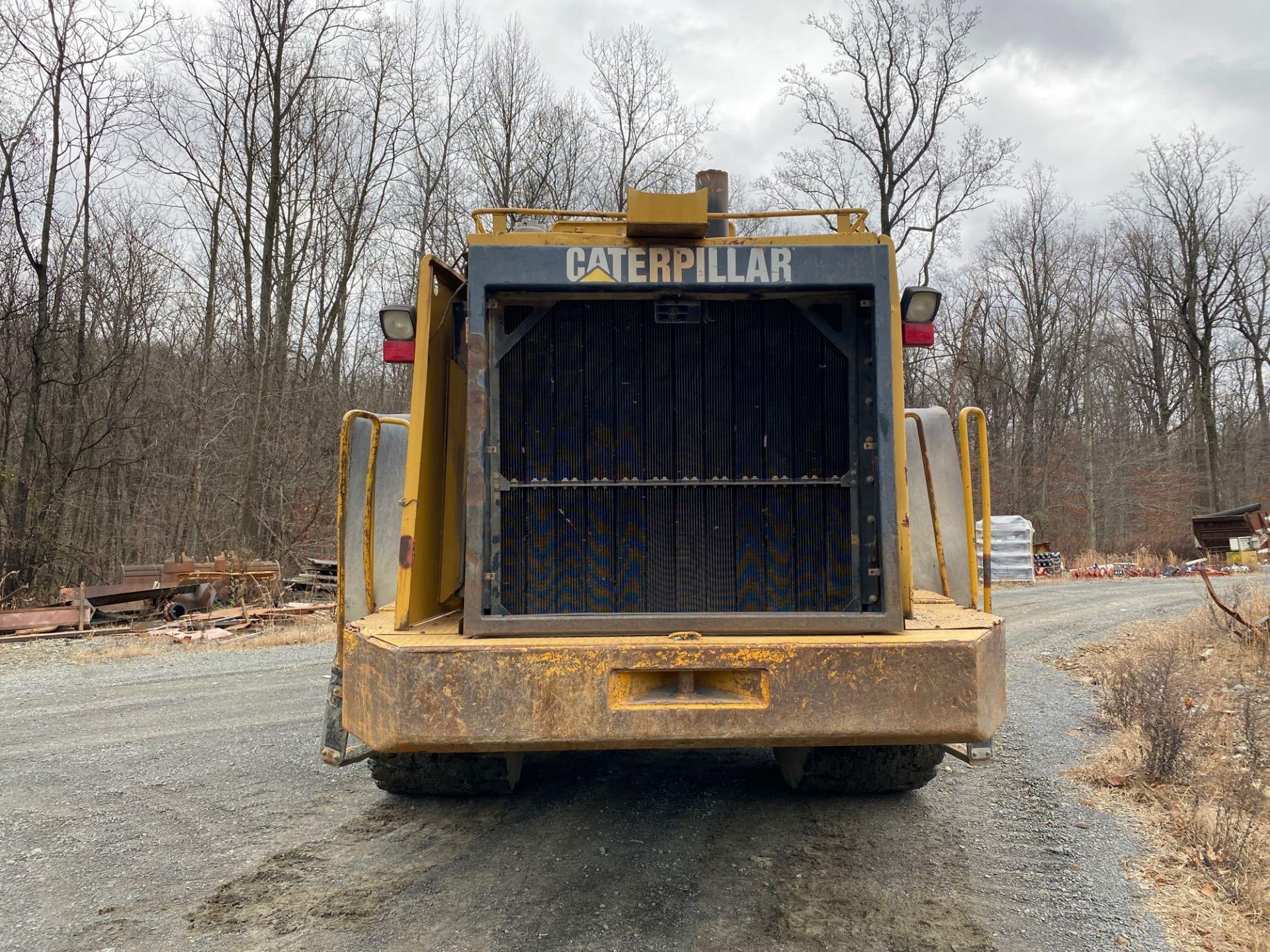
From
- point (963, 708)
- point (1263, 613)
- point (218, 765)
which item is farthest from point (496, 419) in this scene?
point (1263, 613)

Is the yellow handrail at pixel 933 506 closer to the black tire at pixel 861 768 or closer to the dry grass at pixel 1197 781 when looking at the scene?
the black tire at pixel 861 768

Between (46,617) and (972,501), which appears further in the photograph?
(46,617)

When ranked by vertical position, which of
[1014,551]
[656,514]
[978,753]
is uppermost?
[656,514]

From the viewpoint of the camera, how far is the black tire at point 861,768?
13.5ft

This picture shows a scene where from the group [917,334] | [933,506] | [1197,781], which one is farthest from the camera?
[1197,781]

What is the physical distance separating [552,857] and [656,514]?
4.81 ft

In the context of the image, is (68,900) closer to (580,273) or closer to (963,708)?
(580,273)

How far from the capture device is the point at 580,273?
3299 millimetres

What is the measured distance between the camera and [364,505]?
383 cm

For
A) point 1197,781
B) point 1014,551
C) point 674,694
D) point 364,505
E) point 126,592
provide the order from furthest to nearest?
point 1014,551, point 126,592, point 1197,781, point 364,505, point 674,694

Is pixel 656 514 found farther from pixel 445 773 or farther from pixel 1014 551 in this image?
pixel 1014 551

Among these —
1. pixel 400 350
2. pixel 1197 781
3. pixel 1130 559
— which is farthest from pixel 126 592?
pixel 1130 559

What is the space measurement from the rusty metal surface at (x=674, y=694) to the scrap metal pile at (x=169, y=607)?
9.68m

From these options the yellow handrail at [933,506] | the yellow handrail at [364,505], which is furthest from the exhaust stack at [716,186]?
the yellow handrail at [364,505]
